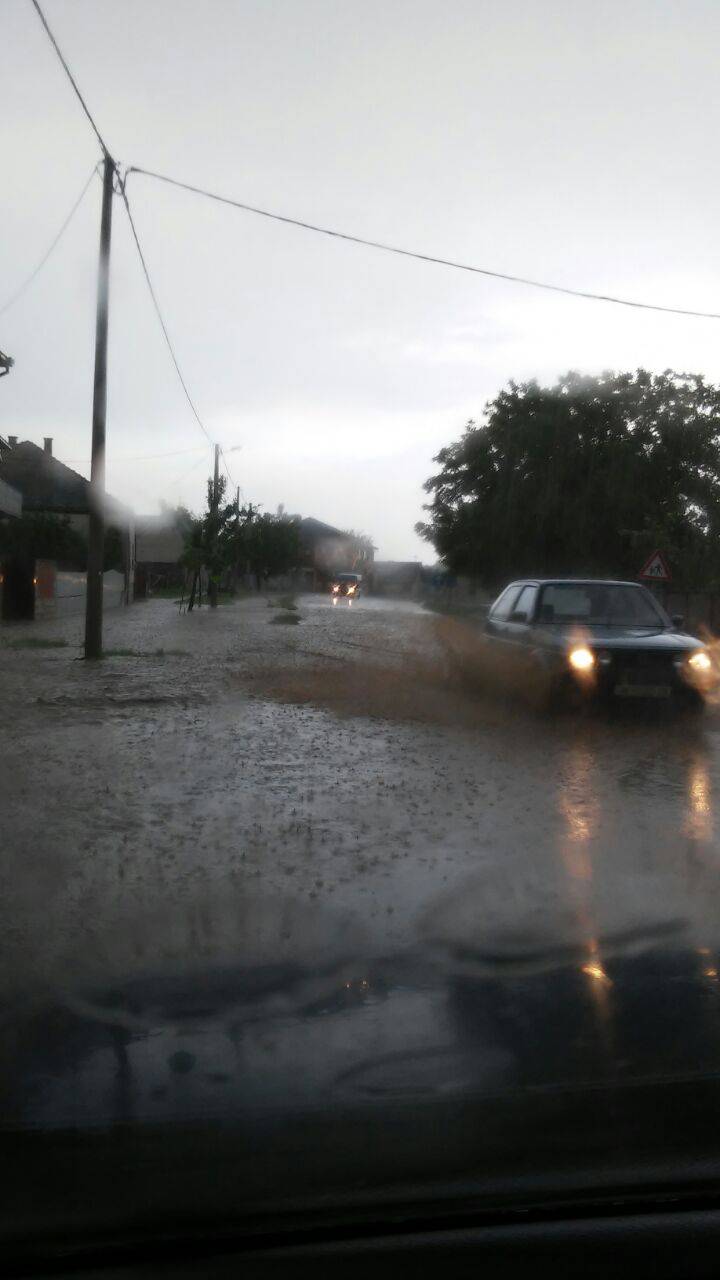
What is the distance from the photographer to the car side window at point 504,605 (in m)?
13.5

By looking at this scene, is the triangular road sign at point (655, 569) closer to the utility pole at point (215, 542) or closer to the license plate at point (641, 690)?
the license plate at point (641, 690)

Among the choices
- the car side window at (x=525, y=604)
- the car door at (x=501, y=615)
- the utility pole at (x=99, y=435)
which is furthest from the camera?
the utility pole at (x=99, y=435)

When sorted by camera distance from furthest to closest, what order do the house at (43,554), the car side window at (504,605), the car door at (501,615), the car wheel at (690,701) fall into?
the house at (43,554) < the car side window at (504,605) < the car door at (501,615) < the car wheel at (690,701)

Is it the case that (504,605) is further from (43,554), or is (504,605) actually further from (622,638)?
(43,554)

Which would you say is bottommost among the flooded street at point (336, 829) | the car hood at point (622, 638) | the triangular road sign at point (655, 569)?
the flooded street at point (336, 829)

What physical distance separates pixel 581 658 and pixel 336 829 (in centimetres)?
486

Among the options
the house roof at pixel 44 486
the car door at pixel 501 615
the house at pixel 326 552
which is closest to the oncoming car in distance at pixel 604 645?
the car door at pixel 501 615

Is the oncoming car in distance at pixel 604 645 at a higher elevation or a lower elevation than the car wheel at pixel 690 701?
higher

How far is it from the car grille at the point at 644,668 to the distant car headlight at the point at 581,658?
Result: 0.83ft

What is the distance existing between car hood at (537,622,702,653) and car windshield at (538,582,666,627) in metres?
0.27

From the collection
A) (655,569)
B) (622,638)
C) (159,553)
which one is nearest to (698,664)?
(622,638)

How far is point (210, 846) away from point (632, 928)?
7.91ft

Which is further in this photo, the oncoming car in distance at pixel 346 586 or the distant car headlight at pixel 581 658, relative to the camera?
the oncoming car in distance at pixel 346 586

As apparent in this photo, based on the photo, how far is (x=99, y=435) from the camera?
18094mm
